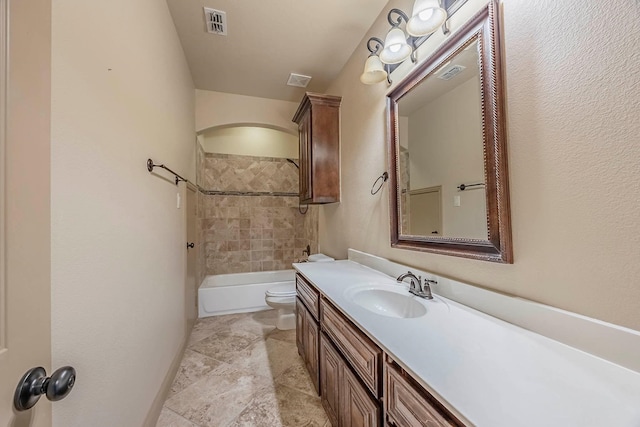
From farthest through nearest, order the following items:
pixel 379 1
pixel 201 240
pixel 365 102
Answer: pixel 201 240, pixel 365 102, pixel 379 1

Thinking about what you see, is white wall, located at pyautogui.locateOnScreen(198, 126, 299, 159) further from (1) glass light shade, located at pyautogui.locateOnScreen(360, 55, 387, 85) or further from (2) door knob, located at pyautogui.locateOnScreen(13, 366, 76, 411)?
(2) door knob, located at pyautogui.locateOnScreen(13, 366, 76, 411)

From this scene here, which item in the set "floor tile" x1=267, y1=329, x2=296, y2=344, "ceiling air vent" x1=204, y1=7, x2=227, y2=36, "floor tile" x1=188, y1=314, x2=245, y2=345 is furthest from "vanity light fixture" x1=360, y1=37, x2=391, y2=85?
"floor tile" x1=188, y1=314, x2=245, y2=345

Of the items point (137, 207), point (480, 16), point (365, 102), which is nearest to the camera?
point (480, 16)

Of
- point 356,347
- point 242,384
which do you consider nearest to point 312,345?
point 242,384

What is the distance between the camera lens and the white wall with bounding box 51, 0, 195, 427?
0.76 m

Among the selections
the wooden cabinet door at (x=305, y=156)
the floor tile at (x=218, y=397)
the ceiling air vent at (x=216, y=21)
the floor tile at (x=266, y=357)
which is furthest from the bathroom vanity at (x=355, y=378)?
the ceiling air vent at (x=216, y=21)

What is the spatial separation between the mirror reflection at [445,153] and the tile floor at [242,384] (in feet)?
4.41

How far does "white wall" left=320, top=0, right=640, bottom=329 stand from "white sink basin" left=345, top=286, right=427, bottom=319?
356 mm

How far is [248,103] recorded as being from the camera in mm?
3029

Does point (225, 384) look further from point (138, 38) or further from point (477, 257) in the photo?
point (138, 38)

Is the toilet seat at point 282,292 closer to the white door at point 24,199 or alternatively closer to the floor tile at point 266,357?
the floor tile at point 266,357

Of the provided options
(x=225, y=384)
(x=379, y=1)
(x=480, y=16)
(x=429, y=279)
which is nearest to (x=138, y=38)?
(x=379, y=1)

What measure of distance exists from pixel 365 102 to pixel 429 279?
149 cm

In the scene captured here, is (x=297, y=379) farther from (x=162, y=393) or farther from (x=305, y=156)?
(x=305, y=156)
